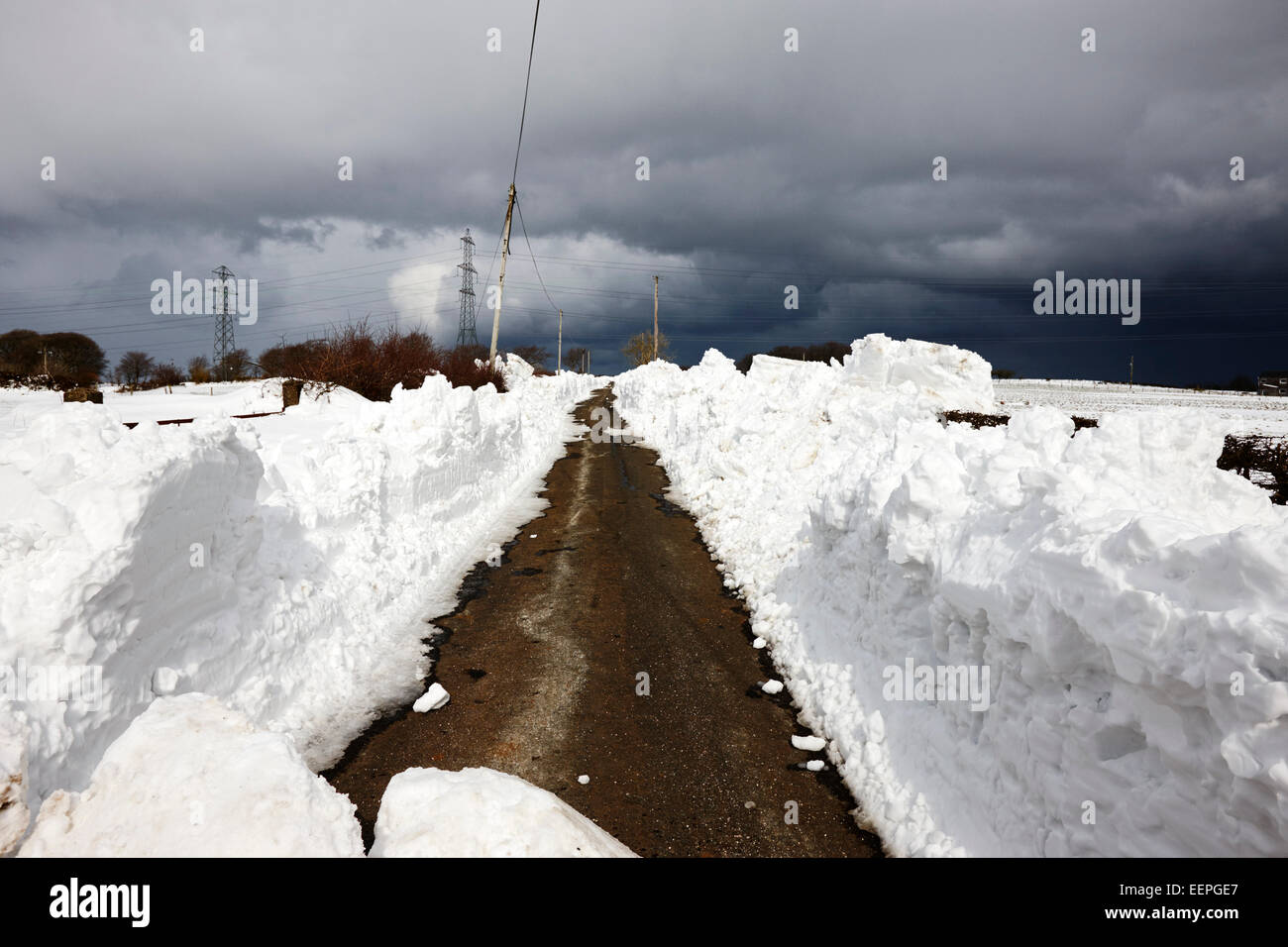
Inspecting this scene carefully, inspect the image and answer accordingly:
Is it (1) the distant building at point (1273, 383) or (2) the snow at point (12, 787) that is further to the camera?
(1) the distant building at point (1273, 383)

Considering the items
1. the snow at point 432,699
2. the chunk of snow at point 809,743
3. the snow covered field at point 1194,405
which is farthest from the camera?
the snow covered field at point 1194,405

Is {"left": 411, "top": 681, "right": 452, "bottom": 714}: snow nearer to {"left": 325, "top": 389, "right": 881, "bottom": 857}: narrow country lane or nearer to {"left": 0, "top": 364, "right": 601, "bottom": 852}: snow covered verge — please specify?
{"left": 325, "top": 389, "right": 881, "bottom": 857}: narrow country lane

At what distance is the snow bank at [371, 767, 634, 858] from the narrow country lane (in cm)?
117

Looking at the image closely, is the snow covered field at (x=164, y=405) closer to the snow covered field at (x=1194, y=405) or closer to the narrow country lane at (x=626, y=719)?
the narrow country lane at (x=626, y=719)

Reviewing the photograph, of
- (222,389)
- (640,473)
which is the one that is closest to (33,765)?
(640,473)

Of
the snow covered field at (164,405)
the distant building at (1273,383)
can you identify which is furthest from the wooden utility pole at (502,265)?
the distant building at (1273,383)

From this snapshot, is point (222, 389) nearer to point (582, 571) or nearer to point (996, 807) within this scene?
point (582, 571)

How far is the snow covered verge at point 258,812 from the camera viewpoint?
319 cm

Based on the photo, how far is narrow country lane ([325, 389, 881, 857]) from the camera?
471cm

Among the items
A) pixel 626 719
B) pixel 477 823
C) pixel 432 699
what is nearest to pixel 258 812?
pixel 477 823

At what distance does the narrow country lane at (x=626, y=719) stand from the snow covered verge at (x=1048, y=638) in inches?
24.3

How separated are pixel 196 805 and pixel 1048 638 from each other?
5124 millimetres

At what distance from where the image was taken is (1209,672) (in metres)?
2.81

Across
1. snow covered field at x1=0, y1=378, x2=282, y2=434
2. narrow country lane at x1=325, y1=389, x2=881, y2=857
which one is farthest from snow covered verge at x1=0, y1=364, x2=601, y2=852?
snow covered field at x1=0, y1=378, x2=282, y2=434
